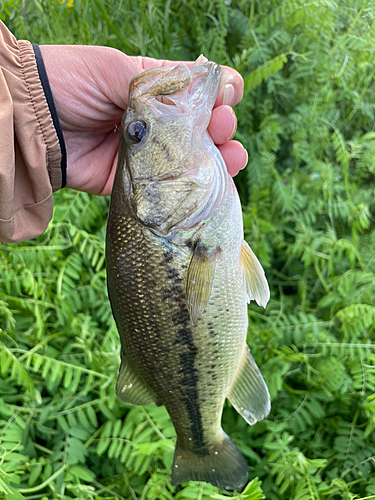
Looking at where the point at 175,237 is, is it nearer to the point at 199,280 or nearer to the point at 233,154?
the point at 199,280

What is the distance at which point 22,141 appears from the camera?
1680mm

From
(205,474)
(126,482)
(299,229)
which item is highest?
(299,229)

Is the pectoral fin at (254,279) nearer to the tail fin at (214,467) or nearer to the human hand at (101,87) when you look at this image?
the human hand at (101,87)

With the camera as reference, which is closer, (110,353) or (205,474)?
(205,474)

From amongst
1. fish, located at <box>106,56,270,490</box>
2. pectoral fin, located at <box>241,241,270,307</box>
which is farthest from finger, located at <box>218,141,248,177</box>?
pectoral fin, located at <box>241,241,270,307</box>

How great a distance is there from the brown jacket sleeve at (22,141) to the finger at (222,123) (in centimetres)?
71

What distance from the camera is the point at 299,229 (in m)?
2.82

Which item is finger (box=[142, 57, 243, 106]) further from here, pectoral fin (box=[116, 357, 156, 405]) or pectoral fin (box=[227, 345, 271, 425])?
pectoral fin (box=[116, 357, 156, 405])

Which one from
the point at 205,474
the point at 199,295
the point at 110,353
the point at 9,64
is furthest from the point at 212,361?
the point at 9,64

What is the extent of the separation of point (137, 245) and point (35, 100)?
0.82 metres

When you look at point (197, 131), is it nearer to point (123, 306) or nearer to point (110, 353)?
point (123, 306)

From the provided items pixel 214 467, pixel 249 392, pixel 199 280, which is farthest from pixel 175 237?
pixel 214 467

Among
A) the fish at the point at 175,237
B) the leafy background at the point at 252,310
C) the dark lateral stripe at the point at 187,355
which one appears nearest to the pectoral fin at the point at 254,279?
the fish at the point at 175,237

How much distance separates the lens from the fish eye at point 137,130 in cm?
147
